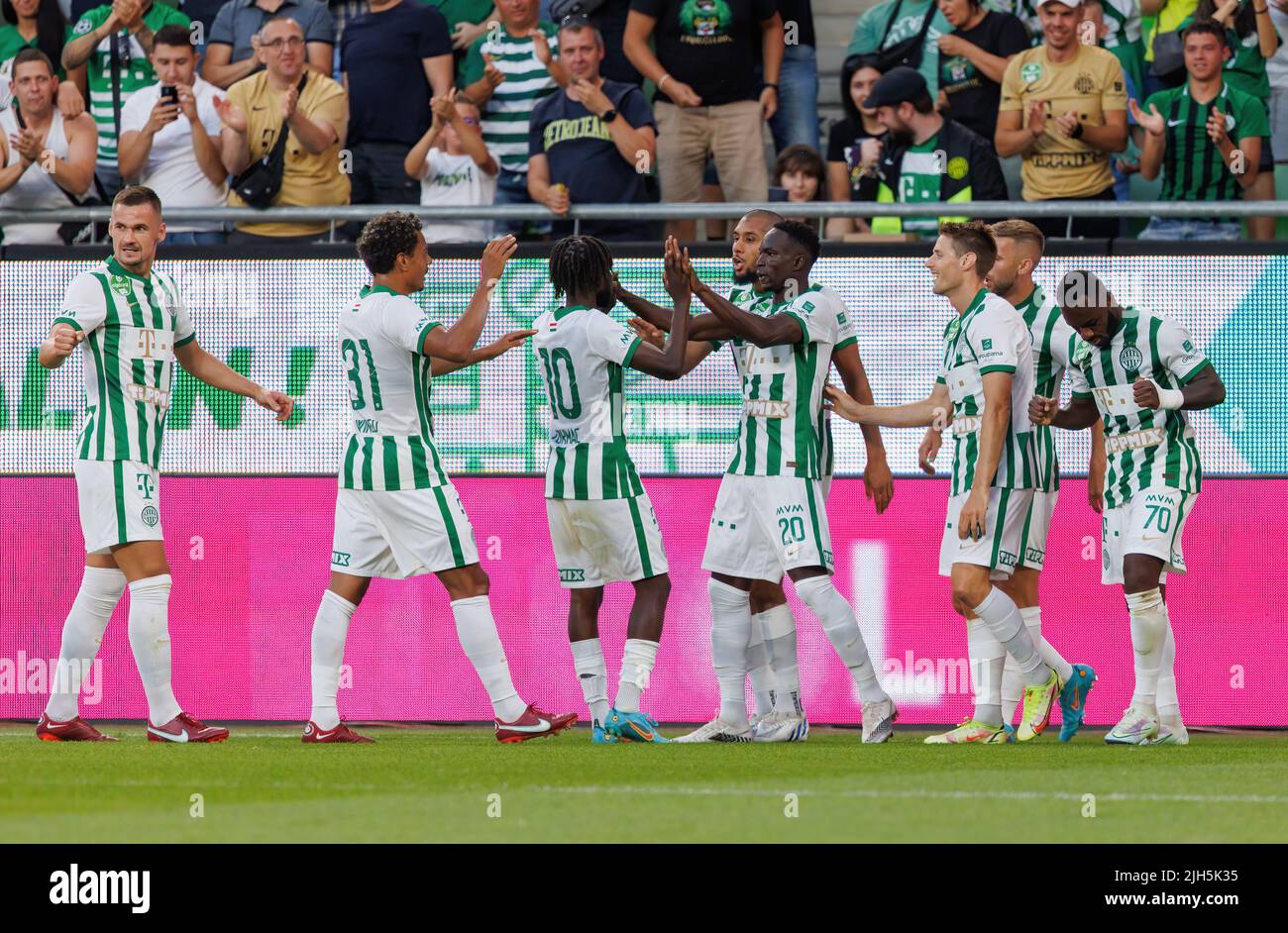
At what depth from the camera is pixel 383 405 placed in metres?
8.09

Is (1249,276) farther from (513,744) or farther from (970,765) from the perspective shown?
(513,744)

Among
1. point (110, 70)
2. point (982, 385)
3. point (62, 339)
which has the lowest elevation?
point (982, 385)

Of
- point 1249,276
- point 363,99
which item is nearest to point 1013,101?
point 1249,276

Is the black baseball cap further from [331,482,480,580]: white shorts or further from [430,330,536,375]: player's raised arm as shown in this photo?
[331,482,480,580]: white shorts

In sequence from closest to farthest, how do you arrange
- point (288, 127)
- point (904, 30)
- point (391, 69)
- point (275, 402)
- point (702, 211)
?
point (275, 402), point (702, 211), point (288, 127), point (391, 69), point (904, 30)

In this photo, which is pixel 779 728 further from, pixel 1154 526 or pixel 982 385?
pixel 1154 526

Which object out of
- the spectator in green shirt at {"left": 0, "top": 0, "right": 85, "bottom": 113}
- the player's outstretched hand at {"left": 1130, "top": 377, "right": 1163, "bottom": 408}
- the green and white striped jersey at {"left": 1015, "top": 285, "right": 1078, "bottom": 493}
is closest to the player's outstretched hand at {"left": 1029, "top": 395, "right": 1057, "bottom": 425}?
the green and white striped jersey at {"left": 1015, "top": 285, "right": 1078, "bottom": 493}

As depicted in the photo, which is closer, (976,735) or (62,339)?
(62,339)

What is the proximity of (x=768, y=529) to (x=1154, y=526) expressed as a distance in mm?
1782

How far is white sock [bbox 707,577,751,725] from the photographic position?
330 inches

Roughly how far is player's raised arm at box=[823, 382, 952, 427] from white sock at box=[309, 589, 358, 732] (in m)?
2.33

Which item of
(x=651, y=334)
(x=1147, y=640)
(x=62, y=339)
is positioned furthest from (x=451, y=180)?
(x=1147, y=640)

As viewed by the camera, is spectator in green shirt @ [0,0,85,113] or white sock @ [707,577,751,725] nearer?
white sock @ [707,577,751,725]
